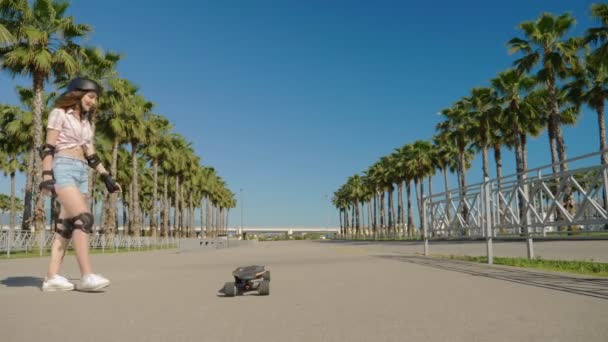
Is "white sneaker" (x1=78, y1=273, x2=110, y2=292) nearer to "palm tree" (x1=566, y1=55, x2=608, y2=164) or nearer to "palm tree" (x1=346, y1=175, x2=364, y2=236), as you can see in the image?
"palm tree" (x1=566, y1=55, x2=608, y2=164)

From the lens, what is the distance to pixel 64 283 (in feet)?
17.6

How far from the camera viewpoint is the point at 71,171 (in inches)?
200

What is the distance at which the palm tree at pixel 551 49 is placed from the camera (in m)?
31.3

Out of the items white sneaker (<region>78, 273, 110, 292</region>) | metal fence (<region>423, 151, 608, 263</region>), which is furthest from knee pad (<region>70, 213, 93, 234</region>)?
metal fence (<region>423, 151, 608, 263</region>)

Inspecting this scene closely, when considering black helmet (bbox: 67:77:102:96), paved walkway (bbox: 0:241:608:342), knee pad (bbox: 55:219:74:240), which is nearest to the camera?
paved walkway (bbox: 0:241:608:342)

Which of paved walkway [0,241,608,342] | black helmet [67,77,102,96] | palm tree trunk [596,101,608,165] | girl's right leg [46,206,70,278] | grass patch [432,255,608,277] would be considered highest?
palm tree trunk [596,101,608,165]

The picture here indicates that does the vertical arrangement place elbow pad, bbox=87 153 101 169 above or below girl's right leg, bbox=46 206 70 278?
above

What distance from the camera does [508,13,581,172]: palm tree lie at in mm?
31312

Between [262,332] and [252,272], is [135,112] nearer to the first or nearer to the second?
[252,272]

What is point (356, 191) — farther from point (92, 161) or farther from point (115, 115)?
point (92, 161)

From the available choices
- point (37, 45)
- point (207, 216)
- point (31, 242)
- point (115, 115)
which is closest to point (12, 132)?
point (115, 115)

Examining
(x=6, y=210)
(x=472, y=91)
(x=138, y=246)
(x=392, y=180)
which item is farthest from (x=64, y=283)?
(x=6, y=210)

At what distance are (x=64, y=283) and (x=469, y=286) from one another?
16.3 feet

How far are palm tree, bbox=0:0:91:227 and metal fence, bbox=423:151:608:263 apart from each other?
66.8 ft
